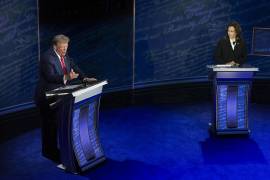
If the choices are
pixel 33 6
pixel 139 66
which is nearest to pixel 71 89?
pixel 33 6

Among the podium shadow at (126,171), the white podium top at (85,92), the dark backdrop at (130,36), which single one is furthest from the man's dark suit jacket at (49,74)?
the dark backdrop at (130,36)

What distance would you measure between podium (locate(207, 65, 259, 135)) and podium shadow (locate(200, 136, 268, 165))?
5.6 inches

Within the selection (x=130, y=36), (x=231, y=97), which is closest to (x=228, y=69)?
(x=231, y=97)

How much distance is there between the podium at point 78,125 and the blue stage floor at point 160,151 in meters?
0.15

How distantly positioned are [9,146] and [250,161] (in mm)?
2932

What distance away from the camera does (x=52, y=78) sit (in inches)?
183

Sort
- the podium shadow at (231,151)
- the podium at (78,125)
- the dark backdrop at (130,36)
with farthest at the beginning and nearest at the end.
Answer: the dark backdrop at (130,36), the podium shadow at (231,151), the podium at (78,125)

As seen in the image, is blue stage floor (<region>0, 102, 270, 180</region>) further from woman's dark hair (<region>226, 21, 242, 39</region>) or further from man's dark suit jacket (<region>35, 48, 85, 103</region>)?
woman's dark hair (<region>226, 21, 242, 39</region>)

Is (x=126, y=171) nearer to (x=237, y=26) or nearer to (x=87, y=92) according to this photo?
(x=87, y=92)

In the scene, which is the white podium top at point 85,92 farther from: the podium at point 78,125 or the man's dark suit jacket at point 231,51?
the man's dark suit jacket at point 231,51

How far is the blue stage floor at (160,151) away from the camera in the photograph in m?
4.74

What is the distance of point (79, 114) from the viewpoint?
4.54m

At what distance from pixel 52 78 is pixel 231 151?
2.40 m

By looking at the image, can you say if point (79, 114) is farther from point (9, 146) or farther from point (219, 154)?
point (219, 154)
